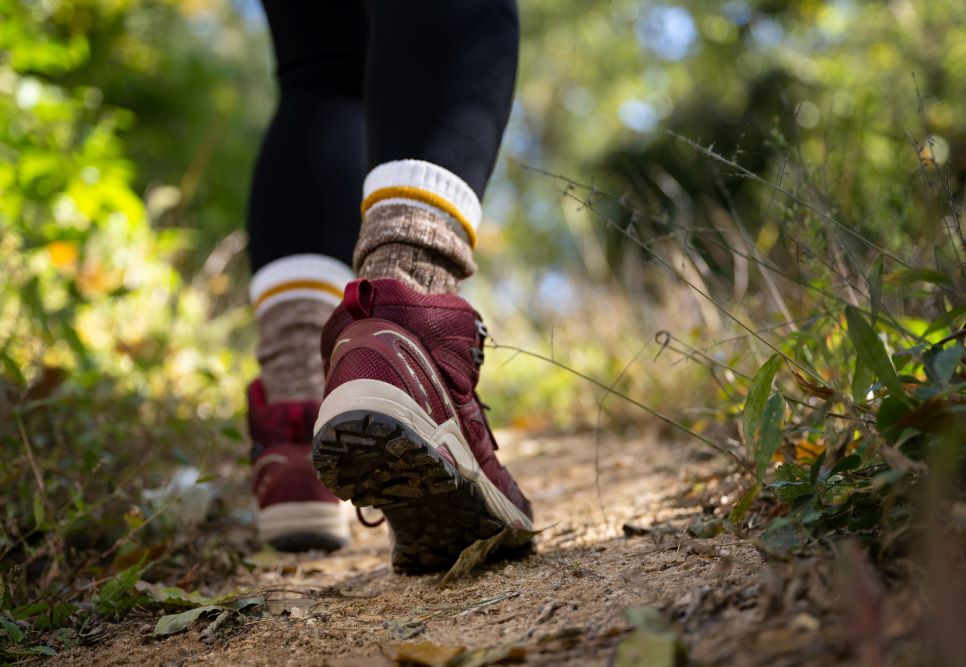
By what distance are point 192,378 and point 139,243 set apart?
74 cm

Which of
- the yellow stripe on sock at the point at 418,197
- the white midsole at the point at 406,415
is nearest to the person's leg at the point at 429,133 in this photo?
the yellow stripe on sock at the point at 418,197

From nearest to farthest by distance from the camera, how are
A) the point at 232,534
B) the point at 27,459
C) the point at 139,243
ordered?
the point at 27,459 < the point at 232,534 < the point at 139,243

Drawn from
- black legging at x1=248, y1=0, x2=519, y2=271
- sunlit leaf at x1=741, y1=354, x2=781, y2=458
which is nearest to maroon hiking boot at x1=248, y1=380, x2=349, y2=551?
black legging at x1=248, y1=0, x2=519, y2=271

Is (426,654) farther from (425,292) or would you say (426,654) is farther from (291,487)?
(291,487)

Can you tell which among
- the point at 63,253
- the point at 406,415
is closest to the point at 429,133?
the point at 406,415

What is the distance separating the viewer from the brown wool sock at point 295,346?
5.26 ft

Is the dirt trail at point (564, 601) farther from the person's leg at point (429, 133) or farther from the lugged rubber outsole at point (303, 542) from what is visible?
the person's leg at point (429, 133)

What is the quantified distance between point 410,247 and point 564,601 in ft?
1.75

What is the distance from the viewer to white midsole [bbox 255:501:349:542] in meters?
1.55

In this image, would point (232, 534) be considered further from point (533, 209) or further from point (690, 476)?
point (533, 209)

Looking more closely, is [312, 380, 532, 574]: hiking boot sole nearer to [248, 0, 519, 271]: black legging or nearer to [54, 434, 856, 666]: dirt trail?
[54, 434, 856, 666]: dirt trail

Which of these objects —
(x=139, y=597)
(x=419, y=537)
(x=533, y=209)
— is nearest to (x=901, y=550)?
(x=419, y=537)

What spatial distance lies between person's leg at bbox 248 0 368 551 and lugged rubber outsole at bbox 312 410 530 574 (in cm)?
41

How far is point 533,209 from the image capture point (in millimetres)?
17484
